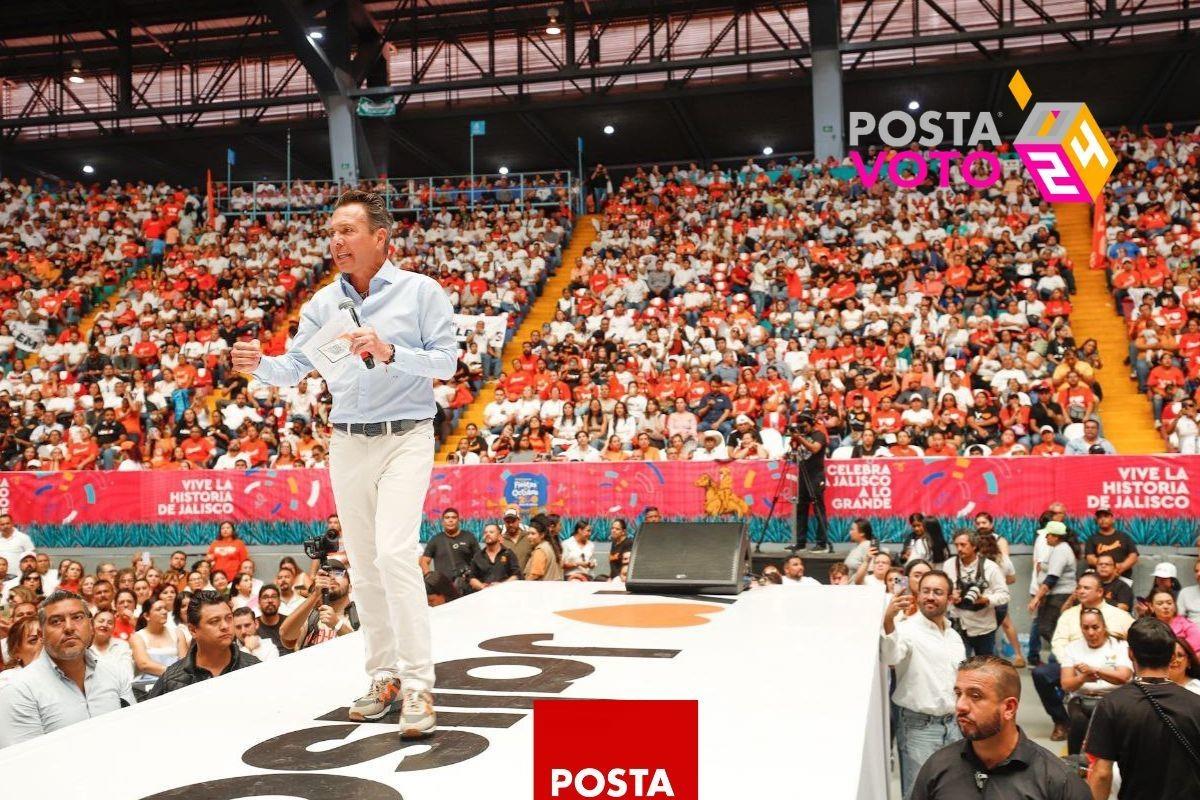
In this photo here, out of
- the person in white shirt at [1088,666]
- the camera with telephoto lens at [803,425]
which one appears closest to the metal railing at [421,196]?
the camera with telephoto lens at [803,425]

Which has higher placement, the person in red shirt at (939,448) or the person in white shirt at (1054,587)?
the person in red shirt at (939,448)

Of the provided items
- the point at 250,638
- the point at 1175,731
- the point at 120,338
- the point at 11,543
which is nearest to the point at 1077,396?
the point at 1175,731

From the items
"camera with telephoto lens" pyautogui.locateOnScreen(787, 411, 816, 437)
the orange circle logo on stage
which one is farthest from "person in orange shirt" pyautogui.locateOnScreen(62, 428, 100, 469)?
the orange circle logo on stage

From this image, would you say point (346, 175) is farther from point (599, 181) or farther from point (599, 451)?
point (599, 451)

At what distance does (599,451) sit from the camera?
12.4 m

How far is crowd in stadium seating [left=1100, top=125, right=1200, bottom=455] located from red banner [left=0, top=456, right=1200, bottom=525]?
130 cm

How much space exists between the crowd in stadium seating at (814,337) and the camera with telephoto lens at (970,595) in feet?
8.66

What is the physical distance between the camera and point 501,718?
321 cm

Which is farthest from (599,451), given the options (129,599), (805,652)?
(805,652)

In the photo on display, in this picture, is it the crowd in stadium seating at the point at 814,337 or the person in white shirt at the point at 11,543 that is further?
the crowd in stadium seating at the point at 814,337

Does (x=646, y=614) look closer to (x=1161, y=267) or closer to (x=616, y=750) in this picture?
(x=616, y=750)

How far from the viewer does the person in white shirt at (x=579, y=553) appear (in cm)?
1023

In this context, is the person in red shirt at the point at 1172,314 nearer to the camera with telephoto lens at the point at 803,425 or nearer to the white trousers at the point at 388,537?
the camera with telephoto lens at the point at 803,425

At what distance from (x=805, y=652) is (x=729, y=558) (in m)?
1.82
